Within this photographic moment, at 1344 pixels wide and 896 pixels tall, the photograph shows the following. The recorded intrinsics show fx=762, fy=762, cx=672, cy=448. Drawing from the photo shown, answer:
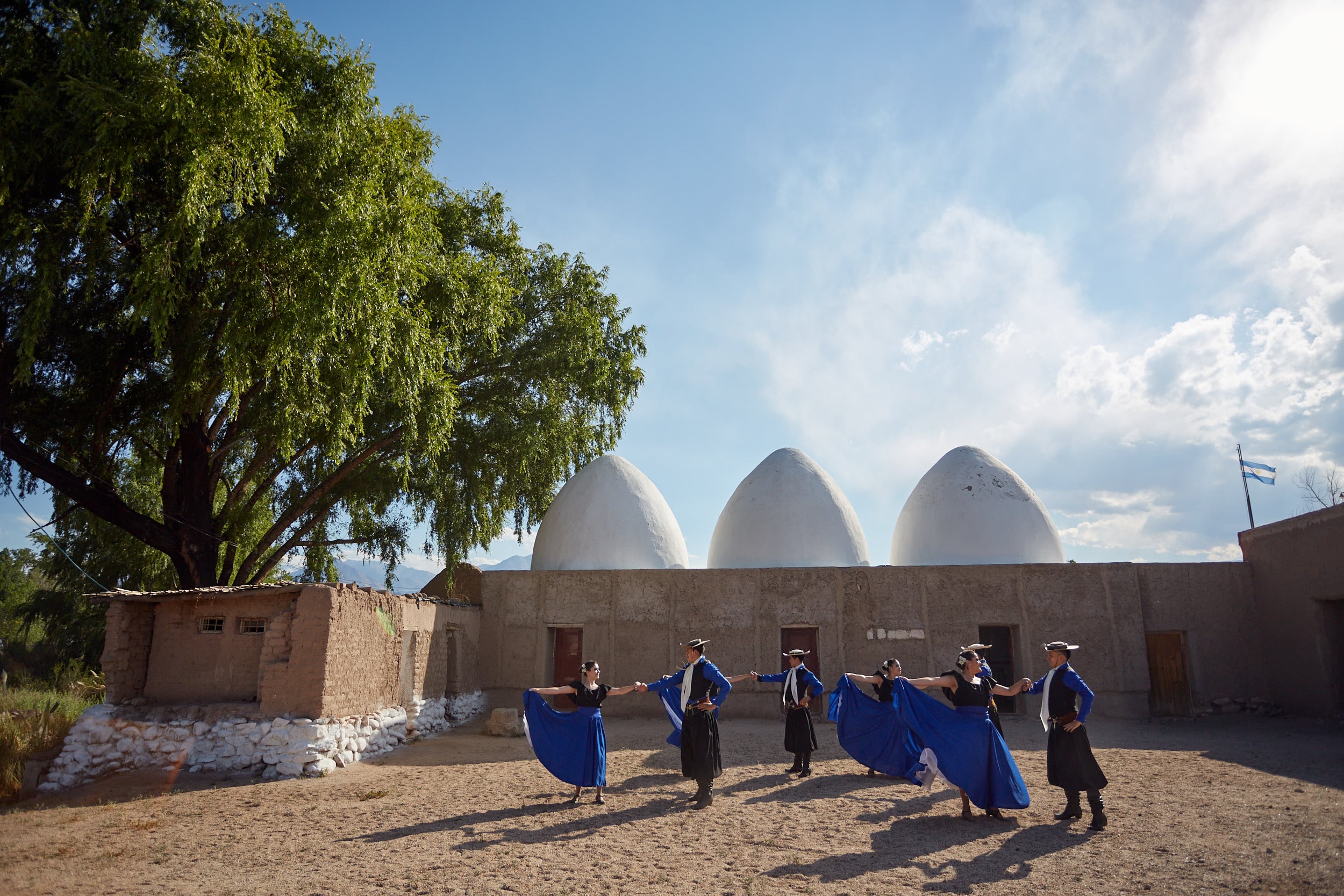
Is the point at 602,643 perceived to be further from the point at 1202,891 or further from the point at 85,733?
the point at 1202,891

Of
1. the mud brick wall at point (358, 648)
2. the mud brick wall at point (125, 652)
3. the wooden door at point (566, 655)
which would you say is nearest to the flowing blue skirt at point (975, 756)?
the mud brick wall at point (358, 648)

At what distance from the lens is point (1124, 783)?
7832 mm

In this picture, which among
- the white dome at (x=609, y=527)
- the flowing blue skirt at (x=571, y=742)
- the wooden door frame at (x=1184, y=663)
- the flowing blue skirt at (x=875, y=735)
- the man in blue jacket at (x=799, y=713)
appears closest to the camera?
the flowing blue skirt at (x=571, y=742)

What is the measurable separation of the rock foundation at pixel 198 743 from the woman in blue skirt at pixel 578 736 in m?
3.15

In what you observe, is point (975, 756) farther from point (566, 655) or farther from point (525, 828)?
point (566, 655)

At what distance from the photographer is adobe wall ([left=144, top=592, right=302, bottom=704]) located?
964 cm

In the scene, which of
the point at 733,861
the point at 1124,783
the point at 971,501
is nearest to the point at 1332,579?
the point at 971,501

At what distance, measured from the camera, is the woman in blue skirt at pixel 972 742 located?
6.41m

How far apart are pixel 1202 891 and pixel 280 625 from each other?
366 inches

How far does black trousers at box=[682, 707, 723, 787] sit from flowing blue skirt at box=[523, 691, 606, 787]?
0.78 m

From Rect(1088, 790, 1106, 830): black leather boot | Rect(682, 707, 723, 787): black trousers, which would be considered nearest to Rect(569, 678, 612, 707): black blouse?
Rect(682, 707, 723, 787): black trousers

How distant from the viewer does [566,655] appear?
14.5m

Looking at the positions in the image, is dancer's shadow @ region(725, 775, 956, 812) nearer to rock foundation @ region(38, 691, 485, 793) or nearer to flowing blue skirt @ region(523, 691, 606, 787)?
flowing blue skirt @ region(523, 691, 606, 787)

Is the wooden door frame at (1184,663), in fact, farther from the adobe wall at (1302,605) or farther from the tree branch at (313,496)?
the tree branch at (313,496)
